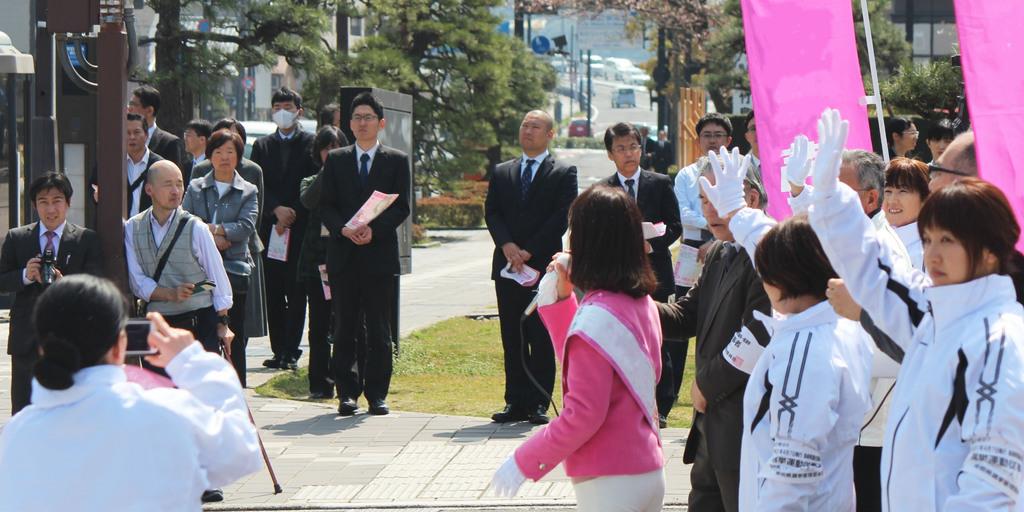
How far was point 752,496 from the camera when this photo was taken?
4.20 metres

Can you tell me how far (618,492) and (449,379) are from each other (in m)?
6.91

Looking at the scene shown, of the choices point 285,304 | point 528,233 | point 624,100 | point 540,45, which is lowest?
point 285,304

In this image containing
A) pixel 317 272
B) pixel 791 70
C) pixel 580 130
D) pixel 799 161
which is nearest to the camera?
pixel 799 161

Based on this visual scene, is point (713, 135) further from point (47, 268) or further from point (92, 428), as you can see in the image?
point (92, 428)

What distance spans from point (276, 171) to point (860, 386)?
7936 mm

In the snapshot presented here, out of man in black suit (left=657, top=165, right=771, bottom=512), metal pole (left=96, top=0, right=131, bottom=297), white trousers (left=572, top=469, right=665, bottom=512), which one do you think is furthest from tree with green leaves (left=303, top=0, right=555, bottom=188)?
Result: white trousers (left=572, top=469, right=665, bottom=512)

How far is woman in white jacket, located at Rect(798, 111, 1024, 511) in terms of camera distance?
3.35 metres

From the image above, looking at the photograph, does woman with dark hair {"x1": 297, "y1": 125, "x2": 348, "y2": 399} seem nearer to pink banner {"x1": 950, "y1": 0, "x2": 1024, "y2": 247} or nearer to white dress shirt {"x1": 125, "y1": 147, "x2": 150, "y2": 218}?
white dress shirt {"x1": 125, "y1": 147, "x2": 150, "y2": 218}

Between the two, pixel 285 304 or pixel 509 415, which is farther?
pixel 285 304

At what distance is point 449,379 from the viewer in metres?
11.3

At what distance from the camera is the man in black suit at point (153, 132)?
1036cm

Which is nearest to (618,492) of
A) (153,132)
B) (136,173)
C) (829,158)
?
(829,158)

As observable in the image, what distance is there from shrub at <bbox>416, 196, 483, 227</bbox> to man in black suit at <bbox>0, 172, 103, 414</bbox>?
77.8 feet

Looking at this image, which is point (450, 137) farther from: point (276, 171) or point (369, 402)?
point (369, 402)
